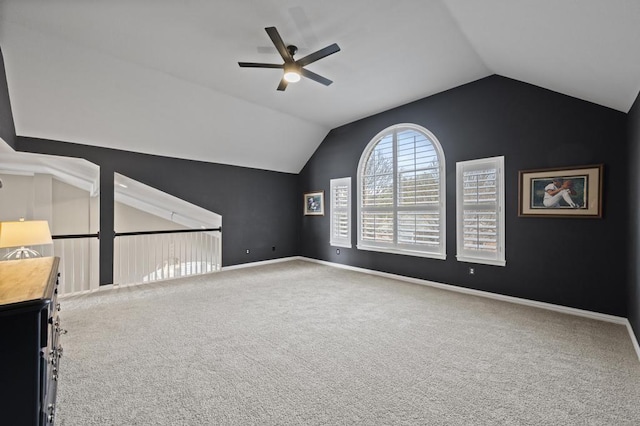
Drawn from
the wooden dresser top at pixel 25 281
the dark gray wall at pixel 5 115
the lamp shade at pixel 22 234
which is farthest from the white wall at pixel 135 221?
the wooden dresser top at pixel 25 281

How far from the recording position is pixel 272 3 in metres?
2.76

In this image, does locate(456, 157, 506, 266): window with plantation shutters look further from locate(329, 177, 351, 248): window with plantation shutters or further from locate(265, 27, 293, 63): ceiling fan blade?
locate(265, 27, 293, 63): ceiling fan blade

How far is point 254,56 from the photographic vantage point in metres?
3.66

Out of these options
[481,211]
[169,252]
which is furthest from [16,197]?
[481,211]

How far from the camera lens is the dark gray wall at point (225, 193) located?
4.76 meters

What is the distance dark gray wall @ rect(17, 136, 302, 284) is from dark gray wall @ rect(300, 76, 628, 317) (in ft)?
10.6

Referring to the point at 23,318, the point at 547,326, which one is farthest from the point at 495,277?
the point at 23,318

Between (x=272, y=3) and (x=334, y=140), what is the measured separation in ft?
13.1

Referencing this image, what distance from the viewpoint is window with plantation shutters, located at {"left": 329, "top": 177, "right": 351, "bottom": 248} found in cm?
634

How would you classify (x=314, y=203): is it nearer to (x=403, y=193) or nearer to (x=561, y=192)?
(x=403, y=193)

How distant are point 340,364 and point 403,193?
361cm

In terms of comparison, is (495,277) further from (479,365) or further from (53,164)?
(53,164)

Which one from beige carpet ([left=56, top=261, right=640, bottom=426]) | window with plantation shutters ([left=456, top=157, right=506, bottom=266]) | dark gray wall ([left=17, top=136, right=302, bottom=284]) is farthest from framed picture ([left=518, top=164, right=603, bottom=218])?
dark gray wall ([left=17, top=136, right=302, bottom=284])

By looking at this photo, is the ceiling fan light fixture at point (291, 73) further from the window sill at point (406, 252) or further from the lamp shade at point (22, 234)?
the window sill at point (406, 252)
